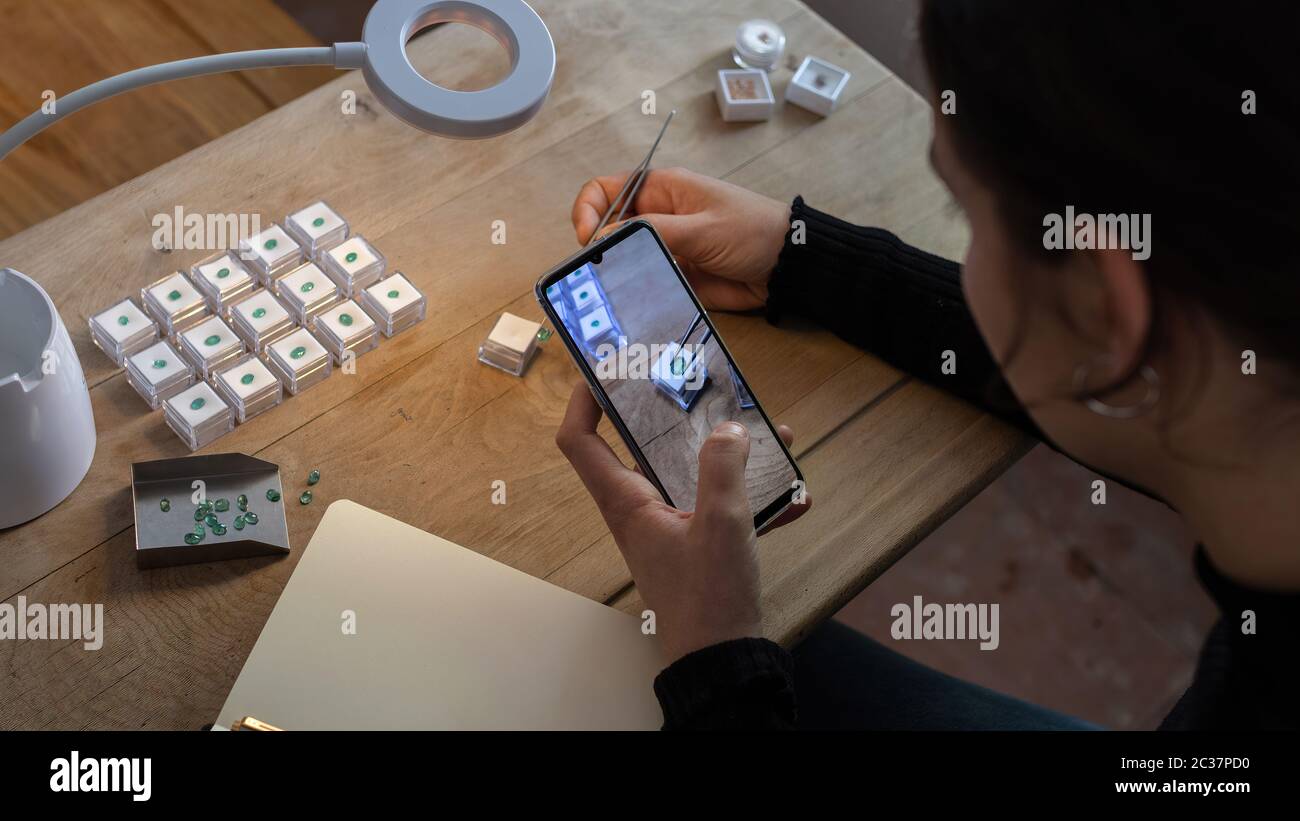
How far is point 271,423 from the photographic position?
0.96 metres

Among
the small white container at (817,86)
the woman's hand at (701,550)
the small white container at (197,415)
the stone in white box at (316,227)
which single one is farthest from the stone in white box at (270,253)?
the small white container at (817,86)

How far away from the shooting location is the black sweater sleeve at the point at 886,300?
1.02 m

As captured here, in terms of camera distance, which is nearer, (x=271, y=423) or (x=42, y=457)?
(x=42, y=457)

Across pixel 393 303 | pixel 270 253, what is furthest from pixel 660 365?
pixel 270 253

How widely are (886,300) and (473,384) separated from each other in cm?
37

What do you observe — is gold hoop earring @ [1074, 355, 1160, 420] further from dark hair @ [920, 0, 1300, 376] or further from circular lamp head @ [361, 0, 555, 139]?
circular lamp head @ [361, 0, 555, 139]

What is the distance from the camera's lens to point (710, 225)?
106 centimetres

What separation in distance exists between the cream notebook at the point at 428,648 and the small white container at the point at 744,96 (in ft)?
1.83

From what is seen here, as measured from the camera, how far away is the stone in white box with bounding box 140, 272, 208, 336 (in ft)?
3.18

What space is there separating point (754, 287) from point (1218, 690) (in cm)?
52

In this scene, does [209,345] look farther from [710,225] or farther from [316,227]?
[710,225]

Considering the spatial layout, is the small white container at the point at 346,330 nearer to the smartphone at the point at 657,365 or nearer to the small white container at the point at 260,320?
the small white container at the point at 260,320

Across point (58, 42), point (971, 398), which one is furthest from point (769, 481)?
point (58, 42)
